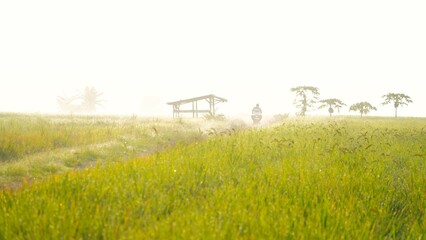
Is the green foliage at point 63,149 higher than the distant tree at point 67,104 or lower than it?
lower

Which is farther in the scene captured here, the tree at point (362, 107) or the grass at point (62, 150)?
the tree at point (362, 107)

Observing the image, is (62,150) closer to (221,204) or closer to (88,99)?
(221,204)

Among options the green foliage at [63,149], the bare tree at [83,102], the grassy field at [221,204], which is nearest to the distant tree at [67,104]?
the bare tree at [83,102]

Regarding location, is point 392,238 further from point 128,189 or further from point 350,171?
point 128,189

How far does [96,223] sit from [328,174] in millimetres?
3412

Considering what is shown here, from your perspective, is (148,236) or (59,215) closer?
(148,236)

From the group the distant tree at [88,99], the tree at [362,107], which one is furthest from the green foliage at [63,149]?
the distant tree at [88,99]

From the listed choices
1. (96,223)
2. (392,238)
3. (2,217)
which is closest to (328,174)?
(392,238)

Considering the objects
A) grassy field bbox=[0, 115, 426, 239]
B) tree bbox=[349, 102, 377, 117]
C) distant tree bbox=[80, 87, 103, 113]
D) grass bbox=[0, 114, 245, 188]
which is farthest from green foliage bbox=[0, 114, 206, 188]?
distant tree bbox=[80, 87, 103, 113]

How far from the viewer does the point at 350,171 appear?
462 centimetres

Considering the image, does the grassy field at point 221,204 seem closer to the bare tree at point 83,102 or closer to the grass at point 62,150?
the grass at point 62,150

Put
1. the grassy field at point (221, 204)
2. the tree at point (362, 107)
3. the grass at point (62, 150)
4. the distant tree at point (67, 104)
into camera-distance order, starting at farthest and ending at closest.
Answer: the distant tree at point (67, 104), the tree at point (362, 107), the grass at point (62, 150), the grassy field at point (221, 204)

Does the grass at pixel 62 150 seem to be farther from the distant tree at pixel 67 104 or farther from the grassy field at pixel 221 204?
the distant tree at pixel 67 104

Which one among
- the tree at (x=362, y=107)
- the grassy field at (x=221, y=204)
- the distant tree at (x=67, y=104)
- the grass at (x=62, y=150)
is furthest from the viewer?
the distant tree at (x=67, y=104)
